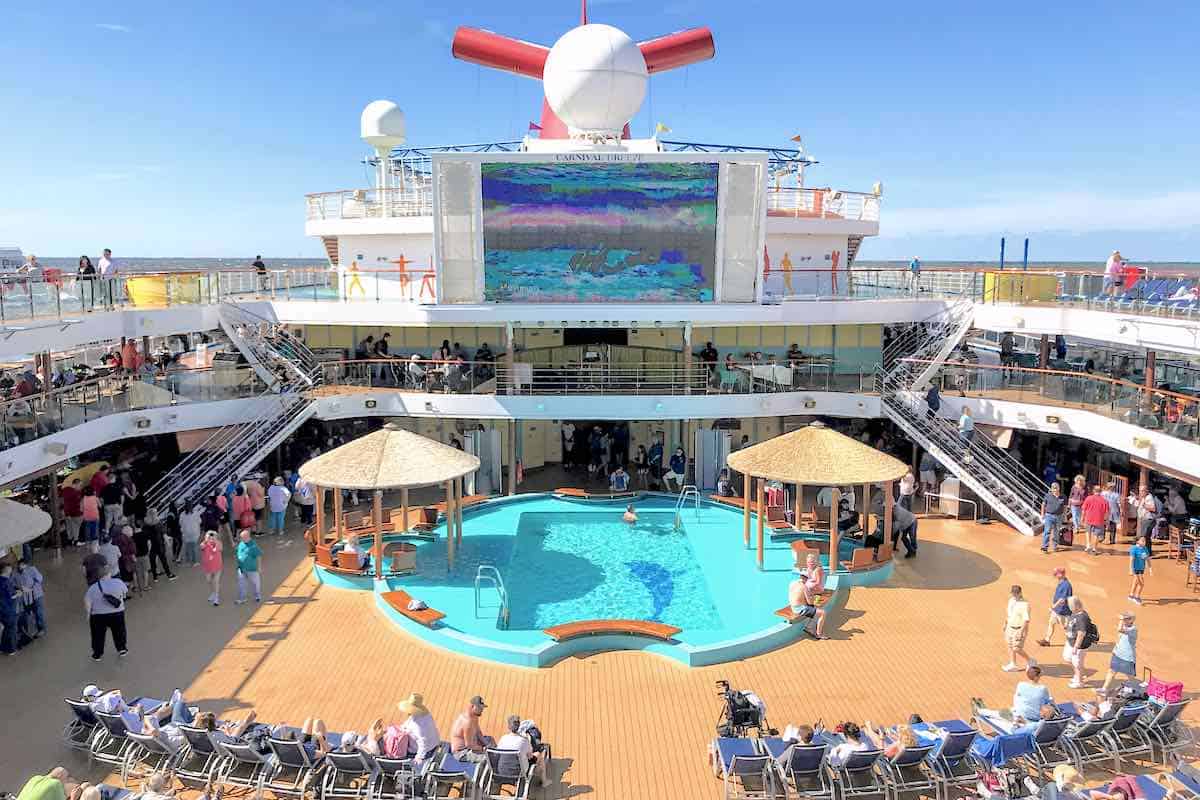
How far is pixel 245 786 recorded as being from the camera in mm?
9781

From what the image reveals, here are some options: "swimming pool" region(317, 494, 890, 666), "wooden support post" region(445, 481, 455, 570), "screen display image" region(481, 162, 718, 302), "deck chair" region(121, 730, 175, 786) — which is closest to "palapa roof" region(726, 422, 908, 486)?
"swimming pool" region(317, 494, 890, 666)

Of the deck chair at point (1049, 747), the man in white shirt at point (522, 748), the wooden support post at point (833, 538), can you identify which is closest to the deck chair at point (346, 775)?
the man in white shirt at point (522, 748)

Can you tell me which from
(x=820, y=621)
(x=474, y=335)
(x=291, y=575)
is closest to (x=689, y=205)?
(x=474, y=335)

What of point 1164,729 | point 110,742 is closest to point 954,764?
point 1164,729

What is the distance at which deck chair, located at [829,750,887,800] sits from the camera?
948 cm

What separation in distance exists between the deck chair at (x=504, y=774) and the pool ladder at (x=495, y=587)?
4629 mm

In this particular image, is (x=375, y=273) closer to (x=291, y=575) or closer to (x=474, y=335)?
(x=474, y=335)

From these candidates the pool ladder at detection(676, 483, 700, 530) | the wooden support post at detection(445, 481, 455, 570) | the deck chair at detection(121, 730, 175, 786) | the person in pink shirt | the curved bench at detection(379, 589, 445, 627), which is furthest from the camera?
the pool ladder at detection(676, 483, 700, 530)

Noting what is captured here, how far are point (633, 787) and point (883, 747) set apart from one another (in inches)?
115

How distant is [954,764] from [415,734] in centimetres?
621

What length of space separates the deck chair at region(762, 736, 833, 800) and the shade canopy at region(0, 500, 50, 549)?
1106cm

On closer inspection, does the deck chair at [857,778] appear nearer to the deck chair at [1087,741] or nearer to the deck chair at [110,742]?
the deck chair at [1087,741]

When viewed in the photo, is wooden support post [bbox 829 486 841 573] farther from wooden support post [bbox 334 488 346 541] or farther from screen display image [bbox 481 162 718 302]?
wooden support post [bbox 334 488 346 541]

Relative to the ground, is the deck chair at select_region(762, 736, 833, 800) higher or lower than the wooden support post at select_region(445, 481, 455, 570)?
lower
